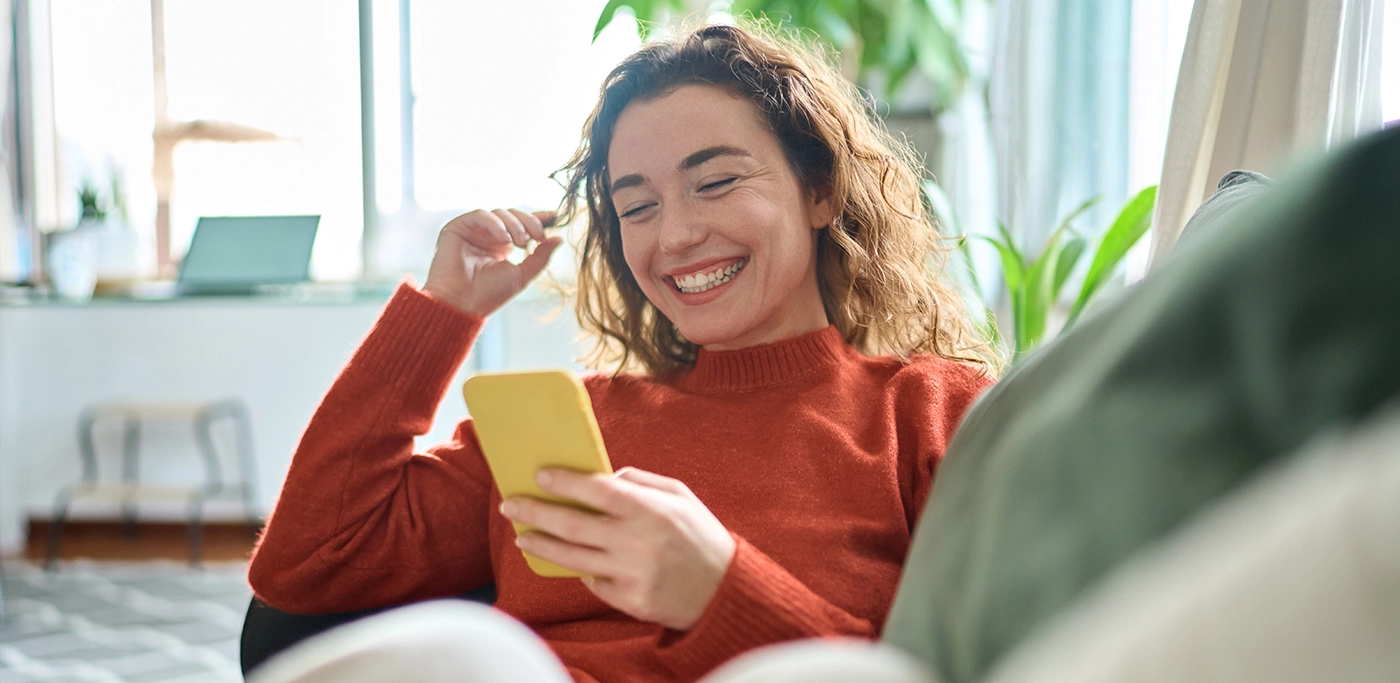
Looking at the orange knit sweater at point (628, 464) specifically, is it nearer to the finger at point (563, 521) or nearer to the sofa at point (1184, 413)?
the finger at point (563, 521)

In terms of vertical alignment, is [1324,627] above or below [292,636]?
above

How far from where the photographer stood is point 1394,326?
0.39m

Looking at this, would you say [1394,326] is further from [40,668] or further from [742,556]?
[40,668]

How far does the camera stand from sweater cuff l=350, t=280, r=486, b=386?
3.84 ft

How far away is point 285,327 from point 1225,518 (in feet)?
13.0

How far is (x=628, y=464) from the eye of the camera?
114 centimetres

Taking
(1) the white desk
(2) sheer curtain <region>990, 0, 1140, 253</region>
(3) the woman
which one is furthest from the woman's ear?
(1) the white desk

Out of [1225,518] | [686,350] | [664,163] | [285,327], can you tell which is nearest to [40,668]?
[285,327]

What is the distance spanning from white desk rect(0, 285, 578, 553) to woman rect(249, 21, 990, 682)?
2.86 m

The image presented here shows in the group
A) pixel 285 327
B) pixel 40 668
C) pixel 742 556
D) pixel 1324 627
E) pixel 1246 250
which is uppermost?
pixel 1246 250

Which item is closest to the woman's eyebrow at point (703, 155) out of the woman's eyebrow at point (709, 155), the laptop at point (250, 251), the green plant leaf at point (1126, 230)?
the woman's eyebrow at point (709, 155)

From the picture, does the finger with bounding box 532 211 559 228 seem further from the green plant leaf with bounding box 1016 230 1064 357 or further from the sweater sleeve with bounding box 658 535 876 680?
the green plant leaf with bounding box 1016 230 1064 357

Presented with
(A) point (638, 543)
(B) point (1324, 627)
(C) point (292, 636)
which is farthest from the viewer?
(C) point (292, 636)

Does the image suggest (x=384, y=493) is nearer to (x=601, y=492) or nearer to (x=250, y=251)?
(x=601, y=492)
